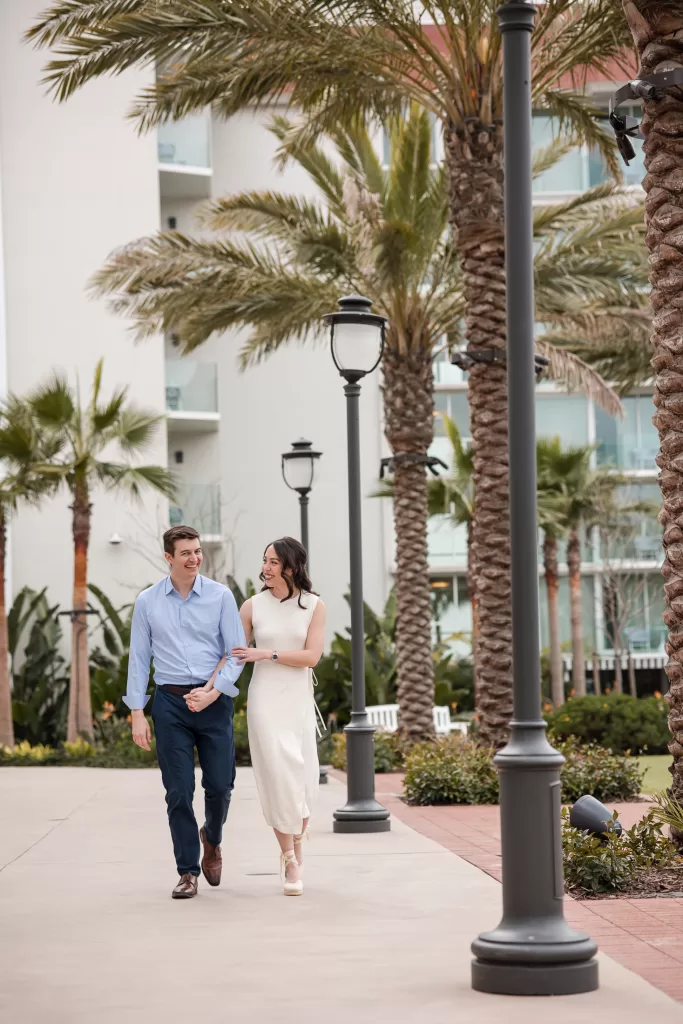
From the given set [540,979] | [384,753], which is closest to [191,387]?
[384,753]

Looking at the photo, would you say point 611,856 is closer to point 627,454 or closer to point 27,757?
point 27,757

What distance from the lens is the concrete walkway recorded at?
5320 millimetres

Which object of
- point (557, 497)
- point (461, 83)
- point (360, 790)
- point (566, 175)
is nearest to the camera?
point (360, 790)

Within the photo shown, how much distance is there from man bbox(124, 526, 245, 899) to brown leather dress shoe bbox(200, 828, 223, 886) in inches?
9.0

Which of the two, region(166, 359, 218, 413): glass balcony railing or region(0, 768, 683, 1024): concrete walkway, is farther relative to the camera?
region(166, 359, 218, 413): glass balcony railing

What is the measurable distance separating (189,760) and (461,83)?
29.6ft

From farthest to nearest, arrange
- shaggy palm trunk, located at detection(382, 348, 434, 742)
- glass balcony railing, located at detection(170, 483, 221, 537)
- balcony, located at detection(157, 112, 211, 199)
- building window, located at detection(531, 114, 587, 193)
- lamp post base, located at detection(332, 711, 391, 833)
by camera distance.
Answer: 1. building window, located at detection(531, 114, 587, 193)
2. balcony, located at detection(157, 112, 211, 199)
3. glass balcony railing, located at detection(170, 483, 221, 537)
4. shaggy palm trunk, located at detection(382, 348, 434, 742)
5. lamp post base, located at detection(332, 711, 391, 833)

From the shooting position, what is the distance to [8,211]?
109 feet

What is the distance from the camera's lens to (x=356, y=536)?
486 inches

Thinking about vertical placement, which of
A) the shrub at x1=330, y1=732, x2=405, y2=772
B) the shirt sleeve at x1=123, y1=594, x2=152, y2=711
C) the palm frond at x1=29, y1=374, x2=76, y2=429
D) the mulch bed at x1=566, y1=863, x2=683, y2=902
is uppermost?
the palm frond at x1=29, y1=374, x2=76, y2=429

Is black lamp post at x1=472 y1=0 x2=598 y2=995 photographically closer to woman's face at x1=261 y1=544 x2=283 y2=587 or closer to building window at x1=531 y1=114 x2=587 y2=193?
woman's face at x1=261 y1=544 x2=283 y2=587

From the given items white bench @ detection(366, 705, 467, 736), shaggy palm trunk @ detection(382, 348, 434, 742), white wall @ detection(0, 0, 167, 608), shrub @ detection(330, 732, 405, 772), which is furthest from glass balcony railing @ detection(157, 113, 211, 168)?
shrub @ detection(330, 732, 405, 772)

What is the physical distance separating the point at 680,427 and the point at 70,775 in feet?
43.7

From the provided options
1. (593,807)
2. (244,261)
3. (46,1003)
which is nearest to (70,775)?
(244,261)
